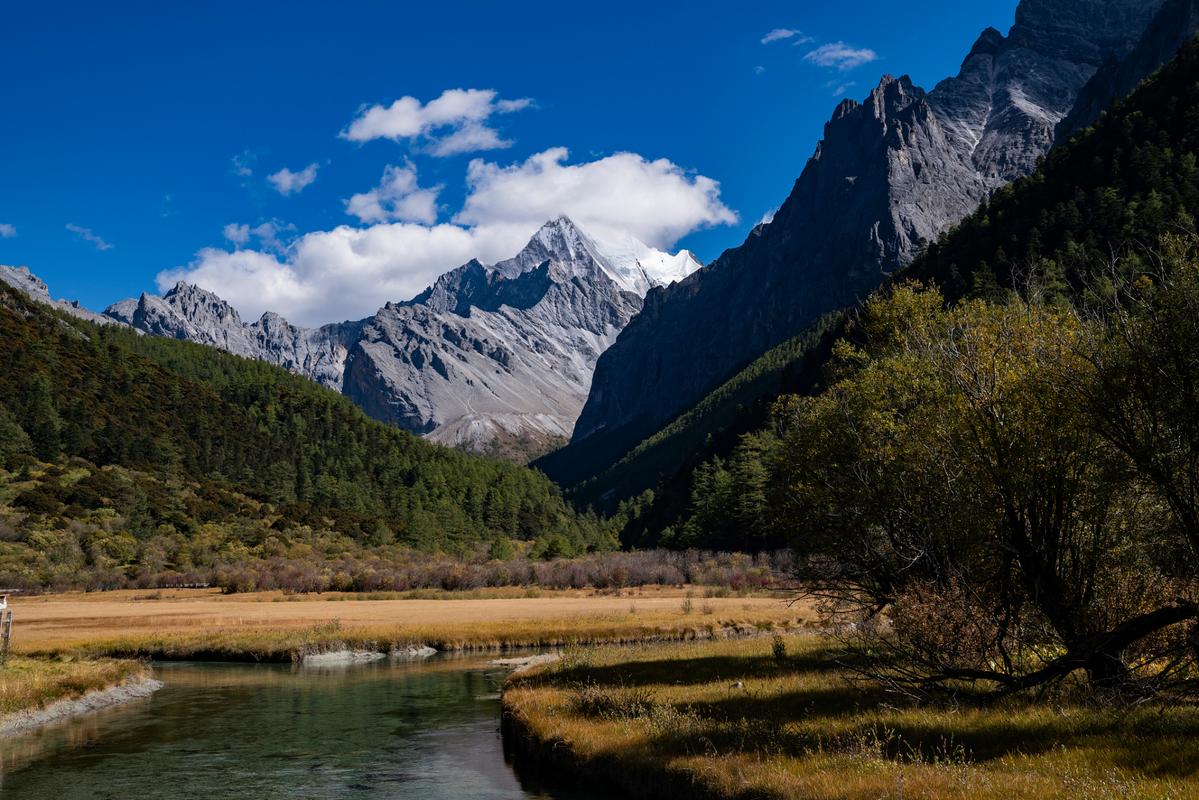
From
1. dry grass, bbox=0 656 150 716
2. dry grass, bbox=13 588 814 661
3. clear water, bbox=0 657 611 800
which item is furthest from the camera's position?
dry grass, bbox=13 588 814 661

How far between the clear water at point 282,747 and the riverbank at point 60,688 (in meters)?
1.19

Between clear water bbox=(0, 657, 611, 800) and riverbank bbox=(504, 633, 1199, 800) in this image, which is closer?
riverbank bbox=(504, 633, 1199, 800)

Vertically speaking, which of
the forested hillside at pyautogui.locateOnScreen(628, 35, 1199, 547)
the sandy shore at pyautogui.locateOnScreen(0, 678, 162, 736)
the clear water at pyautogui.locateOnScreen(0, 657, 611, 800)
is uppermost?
the forested hillside at pyautogui.locateOnScreen(628, 35, 1199, 547)

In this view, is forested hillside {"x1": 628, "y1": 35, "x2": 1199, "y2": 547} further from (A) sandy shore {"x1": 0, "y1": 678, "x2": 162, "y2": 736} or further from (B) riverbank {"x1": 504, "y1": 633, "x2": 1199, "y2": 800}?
(B) riverbank {"x1": 504, "y1": 633, "x2": 1199, "y2": 800}

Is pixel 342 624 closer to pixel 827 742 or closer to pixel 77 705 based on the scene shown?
pixel 77 705

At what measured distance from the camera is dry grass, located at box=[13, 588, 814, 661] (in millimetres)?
57656

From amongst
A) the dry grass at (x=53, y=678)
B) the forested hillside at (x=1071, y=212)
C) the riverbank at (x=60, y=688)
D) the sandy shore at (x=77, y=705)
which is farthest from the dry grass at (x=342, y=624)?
the forested hillside at (x=1071, y=212)

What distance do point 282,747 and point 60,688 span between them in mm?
15452

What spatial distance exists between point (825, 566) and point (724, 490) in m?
127

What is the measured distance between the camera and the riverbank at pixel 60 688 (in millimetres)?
33062

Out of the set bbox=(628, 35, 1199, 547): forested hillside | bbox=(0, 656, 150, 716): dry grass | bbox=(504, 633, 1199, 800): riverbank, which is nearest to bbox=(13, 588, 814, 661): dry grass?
bbox=(0, 656, 150, 716): dry grass

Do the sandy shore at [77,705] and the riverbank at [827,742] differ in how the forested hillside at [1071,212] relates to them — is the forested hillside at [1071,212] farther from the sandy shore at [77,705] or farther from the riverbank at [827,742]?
the riverbank at [827,742]

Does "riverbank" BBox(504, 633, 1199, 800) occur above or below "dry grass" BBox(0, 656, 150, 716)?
below

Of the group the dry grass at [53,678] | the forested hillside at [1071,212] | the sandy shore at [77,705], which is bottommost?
the sandy shore at [77,705]
